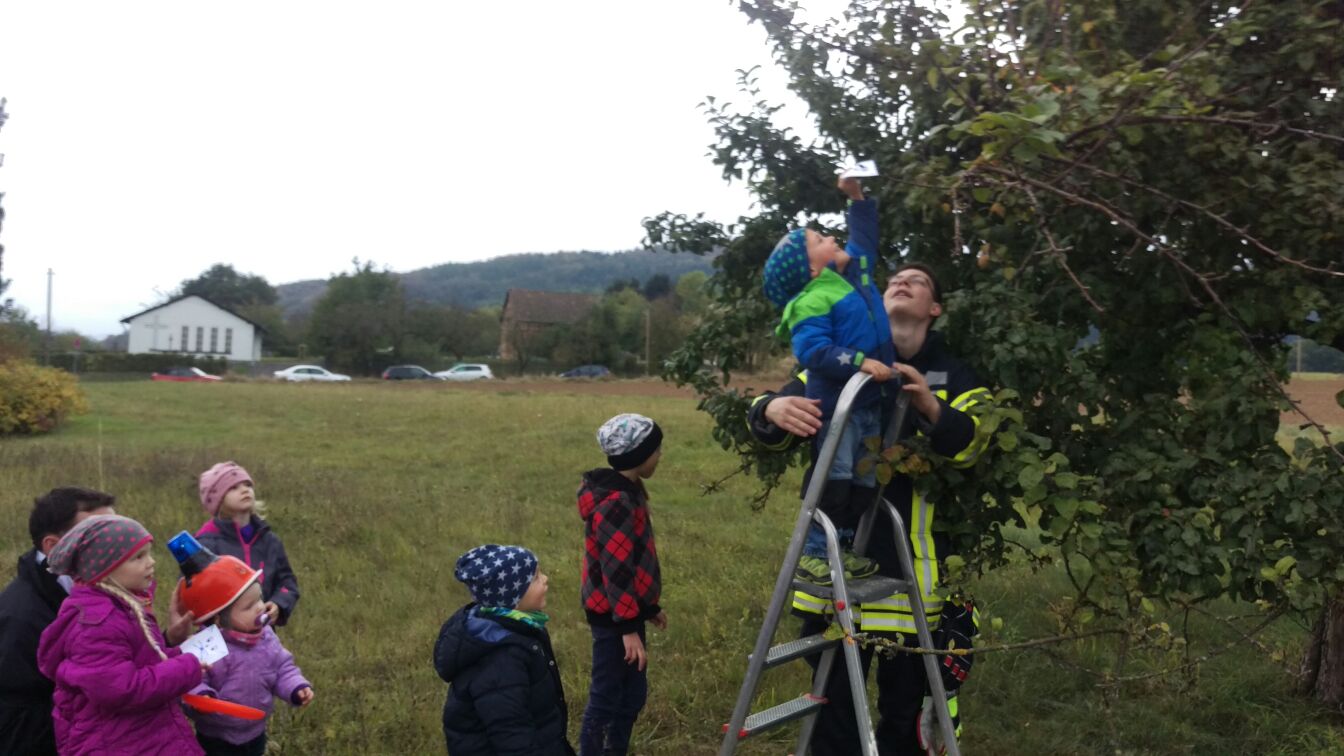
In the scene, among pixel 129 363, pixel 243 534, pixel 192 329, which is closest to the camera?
pixel 243 534

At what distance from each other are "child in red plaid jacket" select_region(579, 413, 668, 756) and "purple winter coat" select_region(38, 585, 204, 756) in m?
1.41

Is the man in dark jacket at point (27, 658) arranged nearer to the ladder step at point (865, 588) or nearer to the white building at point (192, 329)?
the ladder step at point (865, 588)

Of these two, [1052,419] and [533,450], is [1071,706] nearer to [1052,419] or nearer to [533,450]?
[1052,419]

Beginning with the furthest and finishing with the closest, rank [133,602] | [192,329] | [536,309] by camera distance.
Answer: [536,309] → [192,329] → [133,602]

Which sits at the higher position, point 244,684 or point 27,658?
point 27,658

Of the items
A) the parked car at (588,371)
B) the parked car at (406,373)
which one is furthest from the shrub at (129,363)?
the parked car at (588,371)

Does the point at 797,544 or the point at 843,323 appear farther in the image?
the point at 843,323

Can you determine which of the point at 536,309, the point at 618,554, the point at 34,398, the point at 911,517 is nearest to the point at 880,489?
the point at 911,517

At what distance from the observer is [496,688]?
2859 mm

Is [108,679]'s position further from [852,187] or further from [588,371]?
[588,371]

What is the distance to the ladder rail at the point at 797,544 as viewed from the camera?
2.66 metres

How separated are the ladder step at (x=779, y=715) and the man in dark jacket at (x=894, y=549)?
22 centimetres

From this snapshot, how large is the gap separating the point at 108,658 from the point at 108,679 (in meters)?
0.06

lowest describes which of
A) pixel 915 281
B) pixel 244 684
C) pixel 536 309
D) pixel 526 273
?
pixel 244 684
